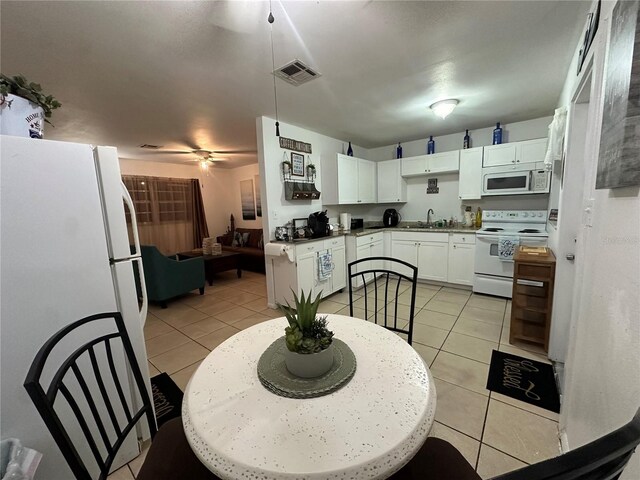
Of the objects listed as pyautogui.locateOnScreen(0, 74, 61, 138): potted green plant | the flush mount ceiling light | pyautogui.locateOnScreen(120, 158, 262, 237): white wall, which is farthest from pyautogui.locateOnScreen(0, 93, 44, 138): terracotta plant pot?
pyautogui.locateOnScreen(120, 158, 262, 237): white wall

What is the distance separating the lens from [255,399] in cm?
88

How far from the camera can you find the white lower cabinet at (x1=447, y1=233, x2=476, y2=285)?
380 cm

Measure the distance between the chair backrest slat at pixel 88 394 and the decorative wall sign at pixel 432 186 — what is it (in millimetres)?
4732

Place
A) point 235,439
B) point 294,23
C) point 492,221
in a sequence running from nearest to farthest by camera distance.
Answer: point 235,439
point 294,23
point 492,221

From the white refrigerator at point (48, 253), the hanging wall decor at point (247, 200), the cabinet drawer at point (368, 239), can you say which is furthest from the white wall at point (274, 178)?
the hanging wall decor at point (247, 200)

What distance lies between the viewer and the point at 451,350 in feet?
7.88

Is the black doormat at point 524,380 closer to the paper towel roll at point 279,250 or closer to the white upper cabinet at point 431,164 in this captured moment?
the paper towel roll at point 279,250

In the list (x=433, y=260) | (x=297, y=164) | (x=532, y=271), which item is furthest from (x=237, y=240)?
(x=532, y=271)

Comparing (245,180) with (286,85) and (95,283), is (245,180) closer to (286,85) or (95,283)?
(286,85)

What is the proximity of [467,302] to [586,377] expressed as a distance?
251cm

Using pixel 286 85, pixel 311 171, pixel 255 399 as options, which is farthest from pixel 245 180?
pixel 255 399

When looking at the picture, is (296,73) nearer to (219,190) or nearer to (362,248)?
(362,248)

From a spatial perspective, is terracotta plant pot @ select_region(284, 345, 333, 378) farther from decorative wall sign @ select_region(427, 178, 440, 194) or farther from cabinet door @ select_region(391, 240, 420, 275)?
decorative wall sign @ select_region(427, 178, 440, 194)

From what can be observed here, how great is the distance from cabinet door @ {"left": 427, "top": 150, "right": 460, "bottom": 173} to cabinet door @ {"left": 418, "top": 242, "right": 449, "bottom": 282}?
1.21m
